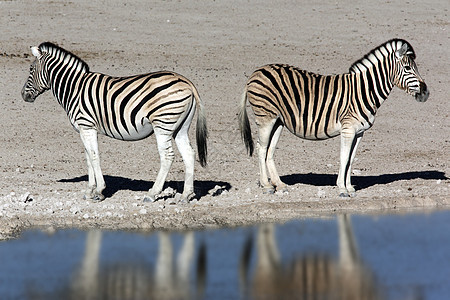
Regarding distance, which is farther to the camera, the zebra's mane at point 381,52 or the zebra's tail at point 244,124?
the zebra's tail at point 244,124

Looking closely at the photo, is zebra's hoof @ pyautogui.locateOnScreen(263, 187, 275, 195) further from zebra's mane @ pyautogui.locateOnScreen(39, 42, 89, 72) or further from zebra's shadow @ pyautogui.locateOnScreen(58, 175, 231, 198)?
zebra's mane @ pyautogui.locateOnScreen(39, 42, 89, 72)

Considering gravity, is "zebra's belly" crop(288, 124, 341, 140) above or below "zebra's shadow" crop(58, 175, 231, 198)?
above

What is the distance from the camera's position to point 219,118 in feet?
53.8

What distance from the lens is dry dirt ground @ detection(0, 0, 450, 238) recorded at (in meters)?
10.6

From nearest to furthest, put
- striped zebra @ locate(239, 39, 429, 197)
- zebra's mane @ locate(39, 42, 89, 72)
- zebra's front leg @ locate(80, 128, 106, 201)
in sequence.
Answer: zebra's front leg @ locate(80, 128, 106, 201) < striped zebra @ locate(239, 39, 429, 197) < zebra's mane @ locate(39, 42, 89, 72)

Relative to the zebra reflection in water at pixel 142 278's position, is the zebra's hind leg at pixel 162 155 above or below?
above

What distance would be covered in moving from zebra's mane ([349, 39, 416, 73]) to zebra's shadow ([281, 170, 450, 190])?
182 cm

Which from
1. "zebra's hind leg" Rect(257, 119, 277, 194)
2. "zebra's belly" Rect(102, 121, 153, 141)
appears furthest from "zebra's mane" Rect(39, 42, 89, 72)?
"zebra's hind leg" Rect(257, 119, 277, 194)

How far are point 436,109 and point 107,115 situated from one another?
9.02m

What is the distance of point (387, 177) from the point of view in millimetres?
12812

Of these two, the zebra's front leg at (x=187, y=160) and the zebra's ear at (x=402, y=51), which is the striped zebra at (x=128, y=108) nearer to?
the zebra's front leg at (x=187, y=160)

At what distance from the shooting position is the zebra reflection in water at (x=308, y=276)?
7.21 meters

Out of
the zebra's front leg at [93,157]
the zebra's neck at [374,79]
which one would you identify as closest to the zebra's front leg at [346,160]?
the zebra's neck at [374,79]

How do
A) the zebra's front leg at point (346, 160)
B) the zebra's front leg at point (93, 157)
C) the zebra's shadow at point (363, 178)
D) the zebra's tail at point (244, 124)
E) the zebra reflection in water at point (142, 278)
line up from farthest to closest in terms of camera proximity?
1. the zebra's shadow at point (363, 178)
2. the zebra's tail at point (244, 124)
3. the zebra's front leg at point (346, 160)
4. the zebra's front leg at point (93, 157)
5. the zebra reflection in water at point (142, 278)
